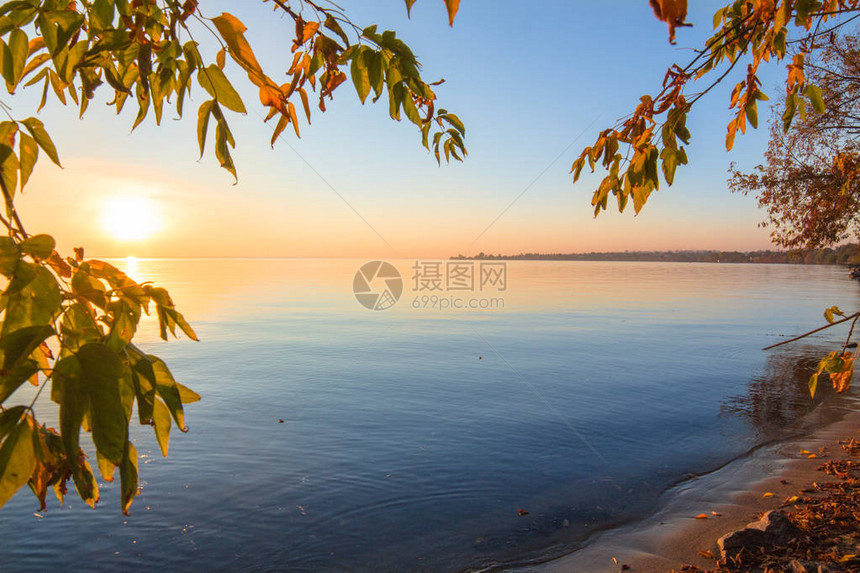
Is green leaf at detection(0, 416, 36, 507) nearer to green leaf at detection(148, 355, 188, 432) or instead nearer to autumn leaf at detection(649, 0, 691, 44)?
green leaf at detection(148, 355, 188, 432)

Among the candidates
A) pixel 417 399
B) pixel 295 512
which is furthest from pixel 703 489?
pixel 417 399

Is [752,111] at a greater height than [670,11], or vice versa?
[752,111]

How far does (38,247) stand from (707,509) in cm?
644

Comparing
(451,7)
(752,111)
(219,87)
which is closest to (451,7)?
(451,7)

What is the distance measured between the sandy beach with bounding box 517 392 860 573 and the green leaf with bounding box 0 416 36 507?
464cm

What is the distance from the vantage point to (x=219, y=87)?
1.13 metres

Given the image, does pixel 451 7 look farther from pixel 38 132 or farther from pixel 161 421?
pixel 38 132

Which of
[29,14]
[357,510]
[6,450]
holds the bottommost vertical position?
[357,510]

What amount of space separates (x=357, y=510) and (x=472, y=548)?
1.50 meters

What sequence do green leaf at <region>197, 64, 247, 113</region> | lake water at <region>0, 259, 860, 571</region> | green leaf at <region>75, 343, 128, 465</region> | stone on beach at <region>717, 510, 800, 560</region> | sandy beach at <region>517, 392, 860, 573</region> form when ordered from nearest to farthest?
1. green leaf at <region>75, 343, 128, 465</region>
2. green leaf at <region>197, 64, 247, 113</region>
3. stone on beach at <region>717, 510, 800, 560</region>
4. sandy beach at <region>517, 392, 860, 573</region>
5. lake water at <region>0, 259, 860, 571</region>

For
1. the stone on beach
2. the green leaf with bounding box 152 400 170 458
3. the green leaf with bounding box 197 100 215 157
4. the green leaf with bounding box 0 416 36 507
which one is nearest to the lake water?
the stone on beach

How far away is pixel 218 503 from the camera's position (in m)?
5.98

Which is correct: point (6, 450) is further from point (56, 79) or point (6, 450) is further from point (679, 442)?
point (679, 442)

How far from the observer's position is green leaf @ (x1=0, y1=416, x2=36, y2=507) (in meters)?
0.83
